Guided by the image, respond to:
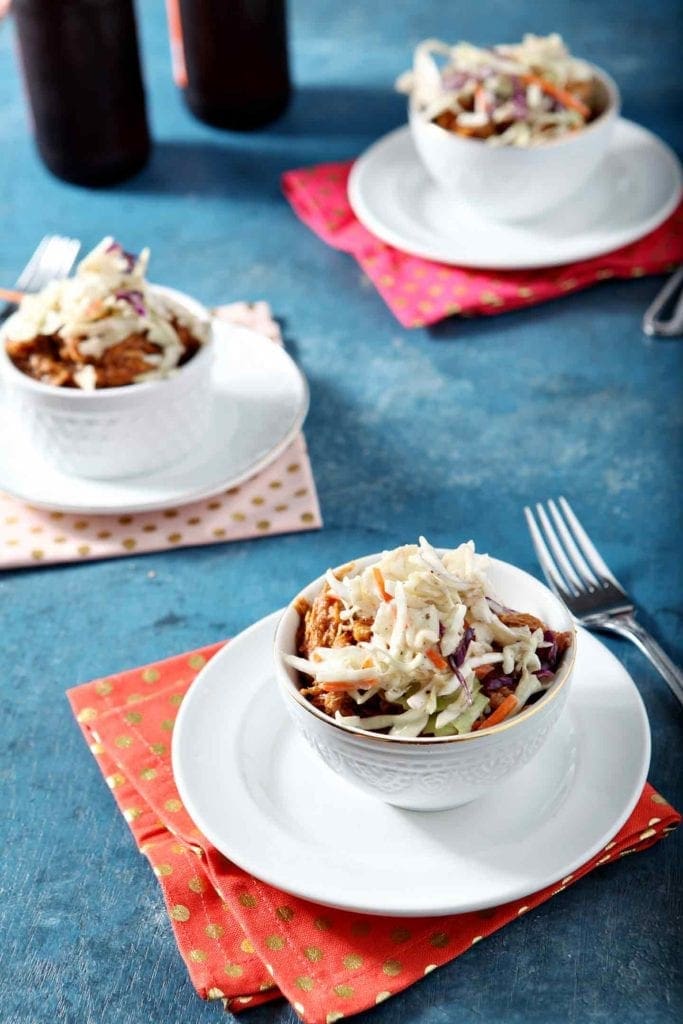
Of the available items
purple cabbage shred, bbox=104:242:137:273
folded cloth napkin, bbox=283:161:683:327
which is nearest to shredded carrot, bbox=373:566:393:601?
purple cabbage shred, bbox=104:242:137:273

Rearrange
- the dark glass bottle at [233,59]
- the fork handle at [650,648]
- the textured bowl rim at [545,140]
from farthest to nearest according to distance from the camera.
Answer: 1. the dark glass bottle at [233,59]
2. the textured bowl rim at [545,140]
3. the fork handle at [650,648]

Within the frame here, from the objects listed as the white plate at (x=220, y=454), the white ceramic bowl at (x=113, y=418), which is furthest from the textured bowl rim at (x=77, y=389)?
the white plate at (x=220, y=454)

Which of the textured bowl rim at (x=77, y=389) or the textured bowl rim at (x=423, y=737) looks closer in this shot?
the textured bowl rim at (x=423, y=737)

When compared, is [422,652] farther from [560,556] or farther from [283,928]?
[560,556]

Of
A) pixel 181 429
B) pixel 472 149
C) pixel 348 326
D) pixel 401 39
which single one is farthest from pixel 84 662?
pixel 401 39

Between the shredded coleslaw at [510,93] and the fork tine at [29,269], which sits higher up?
the shredded coleslaw at [510,93]

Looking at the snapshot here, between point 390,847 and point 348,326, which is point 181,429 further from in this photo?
point 390,847

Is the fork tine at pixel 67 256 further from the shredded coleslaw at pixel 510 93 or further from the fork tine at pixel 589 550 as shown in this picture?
the fork tine at pixel 589 550

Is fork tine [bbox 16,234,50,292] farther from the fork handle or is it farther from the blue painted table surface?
the fork handle
